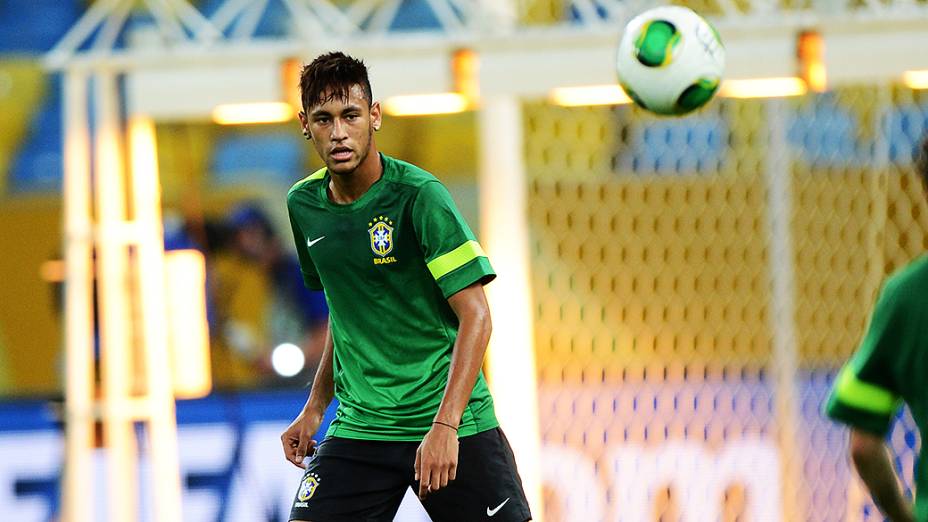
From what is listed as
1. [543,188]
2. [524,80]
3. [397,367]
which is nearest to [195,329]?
[543,188]

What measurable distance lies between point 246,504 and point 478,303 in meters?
3.20

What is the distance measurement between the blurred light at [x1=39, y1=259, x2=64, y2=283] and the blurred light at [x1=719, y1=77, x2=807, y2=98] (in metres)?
3.75

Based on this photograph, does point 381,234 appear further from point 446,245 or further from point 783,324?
point 783,324

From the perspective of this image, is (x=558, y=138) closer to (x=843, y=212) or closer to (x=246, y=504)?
(x=843, y=212)

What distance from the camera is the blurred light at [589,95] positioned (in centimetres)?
473

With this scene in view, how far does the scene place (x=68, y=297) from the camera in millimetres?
5020

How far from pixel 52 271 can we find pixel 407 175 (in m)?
4.82

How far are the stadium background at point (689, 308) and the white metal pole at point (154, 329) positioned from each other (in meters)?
0.65

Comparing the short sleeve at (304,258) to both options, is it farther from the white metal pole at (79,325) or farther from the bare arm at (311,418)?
the white metal pole at (79,325)

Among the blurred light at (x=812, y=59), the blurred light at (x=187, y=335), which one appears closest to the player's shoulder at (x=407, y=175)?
the blurred light at (x=812, y=59)

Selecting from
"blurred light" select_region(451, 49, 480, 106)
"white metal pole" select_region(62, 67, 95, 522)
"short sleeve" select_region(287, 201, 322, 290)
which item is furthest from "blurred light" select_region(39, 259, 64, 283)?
"short sleeve" select_region(287, 201, 322, 290)

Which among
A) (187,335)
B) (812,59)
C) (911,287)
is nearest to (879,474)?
(911,287)

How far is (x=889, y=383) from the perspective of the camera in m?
2.05

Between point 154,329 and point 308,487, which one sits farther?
point 154,329
